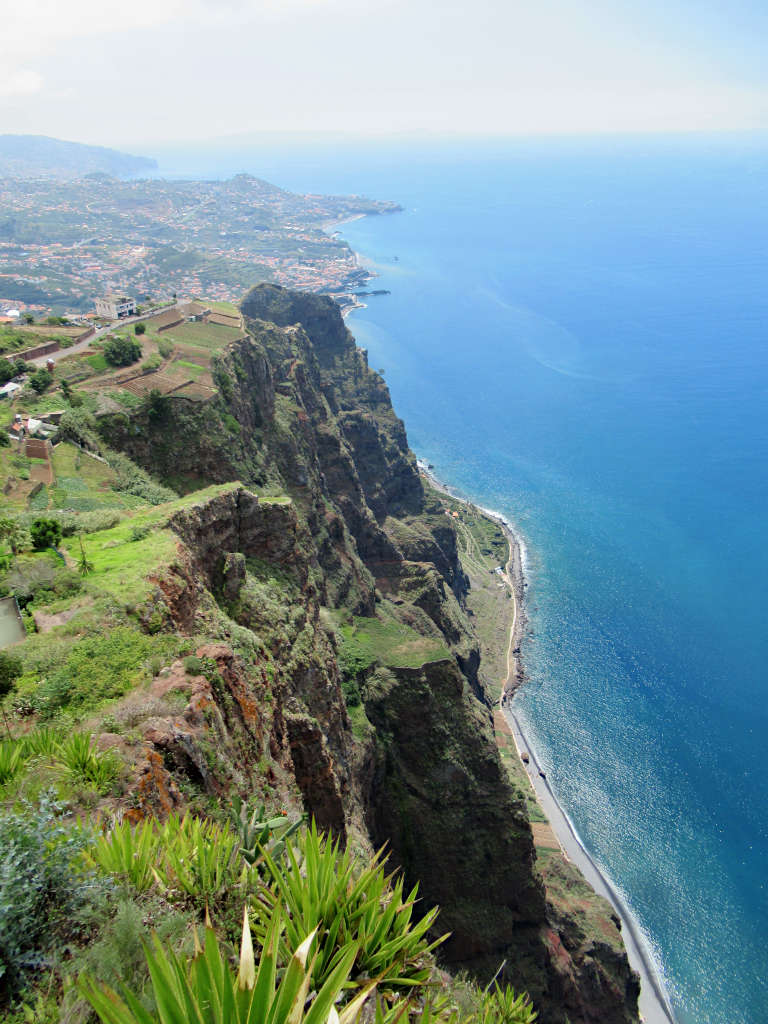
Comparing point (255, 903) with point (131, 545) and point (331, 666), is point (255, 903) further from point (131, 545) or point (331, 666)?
point (331, 666)

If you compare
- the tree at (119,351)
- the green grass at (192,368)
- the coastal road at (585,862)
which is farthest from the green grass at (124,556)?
the coastal road at (585,862)

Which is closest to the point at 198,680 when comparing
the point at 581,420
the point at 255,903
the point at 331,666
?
the point at 255,903

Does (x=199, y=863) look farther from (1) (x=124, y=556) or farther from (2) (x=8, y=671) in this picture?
(1) (x=124, y=556)

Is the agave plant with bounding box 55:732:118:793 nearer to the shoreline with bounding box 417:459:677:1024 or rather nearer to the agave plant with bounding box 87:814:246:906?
the agave plant with bounding box 87:814:246:906

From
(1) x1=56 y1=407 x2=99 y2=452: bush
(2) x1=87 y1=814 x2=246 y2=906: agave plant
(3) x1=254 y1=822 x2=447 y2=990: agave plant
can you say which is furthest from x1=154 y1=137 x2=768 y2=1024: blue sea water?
(2) x1=87 y1=814 x2=246 y2=906: agave plant

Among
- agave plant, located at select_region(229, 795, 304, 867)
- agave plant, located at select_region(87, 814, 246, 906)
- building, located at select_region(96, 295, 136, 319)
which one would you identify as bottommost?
agave plant, located at select_region(229, 795, 304, 867)

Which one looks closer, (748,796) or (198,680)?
(198,680)
